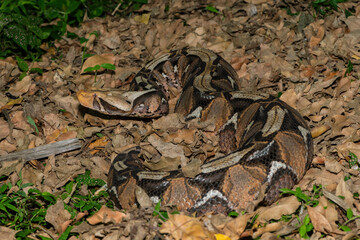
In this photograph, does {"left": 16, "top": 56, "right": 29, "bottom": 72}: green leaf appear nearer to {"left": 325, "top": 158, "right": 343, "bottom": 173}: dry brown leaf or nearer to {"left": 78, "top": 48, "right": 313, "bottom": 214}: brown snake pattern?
{"left": 78, "top": 48, "right": 313, "bottom": 214}: brown snake pattern

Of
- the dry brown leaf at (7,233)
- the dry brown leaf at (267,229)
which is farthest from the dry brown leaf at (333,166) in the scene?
the dry brown leaf at (7,233)

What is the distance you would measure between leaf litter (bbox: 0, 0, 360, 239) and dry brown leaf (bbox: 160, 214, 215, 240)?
0.03 feet

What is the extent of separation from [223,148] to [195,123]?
1.97 feet

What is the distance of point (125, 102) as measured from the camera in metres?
7.01

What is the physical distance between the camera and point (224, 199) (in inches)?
185

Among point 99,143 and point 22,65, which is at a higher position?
point 22,65

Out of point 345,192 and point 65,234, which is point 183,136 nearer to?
point 65,234

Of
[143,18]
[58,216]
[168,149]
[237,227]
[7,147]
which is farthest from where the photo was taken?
[143,18]

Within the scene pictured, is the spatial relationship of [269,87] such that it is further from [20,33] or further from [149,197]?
[20,33]

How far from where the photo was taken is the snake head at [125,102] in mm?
6941

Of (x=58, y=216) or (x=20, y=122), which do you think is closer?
(x=58, y=216)

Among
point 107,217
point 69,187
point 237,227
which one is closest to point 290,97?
point 237,227

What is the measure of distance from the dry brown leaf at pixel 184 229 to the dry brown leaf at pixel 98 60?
197 inches

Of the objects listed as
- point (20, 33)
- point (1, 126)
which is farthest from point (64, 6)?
point (1, 126)
